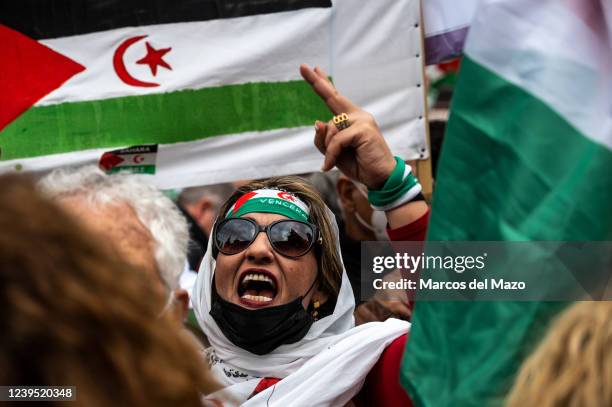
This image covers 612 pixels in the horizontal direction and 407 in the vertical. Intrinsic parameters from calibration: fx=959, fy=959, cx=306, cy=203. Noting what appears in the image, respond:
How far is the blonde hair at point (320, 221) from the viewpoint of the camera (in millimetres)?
2656

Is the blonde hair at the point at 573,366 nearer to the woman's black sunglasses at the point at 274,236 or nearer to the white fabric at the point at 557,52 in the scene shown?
the white fabric at the point at 557,52

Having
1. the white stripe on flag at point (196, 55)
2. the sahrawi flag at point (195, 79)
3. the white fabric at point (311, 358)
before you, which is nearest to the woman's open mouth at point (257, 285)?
the white fabric at point (311, 358)

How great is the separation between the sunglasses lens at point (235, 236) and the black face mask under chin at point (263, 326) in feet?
0.51

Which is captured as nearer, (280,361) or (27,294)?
(27,294)

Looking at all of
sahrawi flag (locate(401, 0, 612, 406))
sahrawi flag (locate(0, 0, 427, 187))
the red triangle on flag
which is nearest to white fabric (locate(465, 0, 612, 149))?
sahrawi flag (locate(401, 0, 612, 406))

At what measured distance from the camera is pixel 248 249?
2.57m

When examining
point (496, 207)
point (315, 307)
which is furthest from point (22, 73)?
point (496, 207)

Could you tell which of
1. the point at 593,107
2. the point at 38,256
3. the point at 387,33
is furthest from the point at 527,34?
the point at 387,33

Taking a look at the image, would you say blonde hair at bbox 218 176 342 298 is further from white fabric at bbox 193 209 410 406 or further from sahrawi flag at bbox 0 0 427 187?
sahrawi flag at bbox 0 0 427 187

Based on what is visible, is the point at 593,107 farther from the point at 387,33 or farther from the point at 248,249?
the point at 387,33

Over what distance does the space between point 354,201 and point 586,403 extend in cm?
297

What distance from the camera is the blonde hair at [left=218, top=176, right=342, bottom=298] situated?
2.66 metres

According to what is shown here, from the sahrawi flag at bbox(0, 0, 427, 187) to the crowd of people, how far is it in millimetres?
707

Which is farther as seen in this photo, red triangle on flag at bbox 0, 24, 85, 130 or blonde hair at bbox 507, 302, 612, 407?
red triangle on flag at bbox 0, 24, 85, 130
